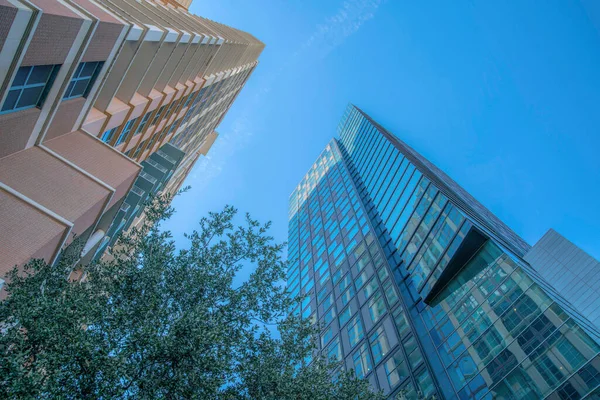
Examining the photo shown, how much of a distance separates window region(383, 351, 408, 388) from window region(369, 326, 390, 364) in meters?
1.02

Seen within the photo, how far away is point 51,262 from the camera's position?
1075cm

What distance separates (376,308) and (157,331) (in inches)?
1015

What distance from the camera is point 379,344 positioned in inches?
1073

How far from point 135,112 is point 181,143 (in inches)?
744

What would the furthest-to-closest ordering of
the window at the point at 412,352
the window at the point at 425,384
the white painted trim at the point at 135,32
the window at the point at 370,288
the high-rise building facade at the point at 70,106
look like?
1. the window at the point at 370,288
2. the window at the point at 412,352
3. the window at the point at 425,384
4. the white painted trim at the point at 135,32
5. the high-rise building facade at the point at 70,106

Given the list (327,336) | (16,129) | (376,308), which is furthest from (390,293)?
(16,129)

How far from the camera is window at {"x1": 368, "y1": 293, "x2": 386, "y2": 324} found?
29.8 m

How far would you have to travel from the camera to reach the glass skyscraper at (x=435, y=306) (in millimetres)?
16547

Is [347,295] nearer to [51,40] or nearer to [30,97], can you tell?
[30,97]

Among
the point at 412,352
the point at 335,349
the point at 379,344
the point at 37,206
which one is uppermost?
the point at 37,206

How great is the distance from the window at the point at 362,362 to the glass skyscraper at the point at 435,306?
0.10m

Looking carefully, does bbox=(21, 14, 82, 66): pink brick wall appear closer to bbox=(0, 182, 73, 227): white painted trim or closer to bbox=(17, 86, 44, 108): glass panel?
bbox=(17, 86, 44, 108): glass panel

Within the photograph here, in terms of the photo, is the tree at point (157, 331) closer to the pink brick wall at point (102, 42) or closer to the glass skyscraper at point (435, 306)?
the glass skyscraper at point (435, 306)

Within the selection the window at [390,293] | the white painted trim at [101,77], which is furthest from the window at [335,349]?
the white painted trim at [101,77]
